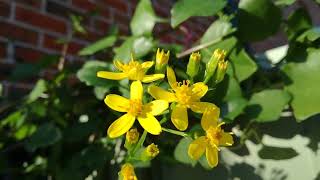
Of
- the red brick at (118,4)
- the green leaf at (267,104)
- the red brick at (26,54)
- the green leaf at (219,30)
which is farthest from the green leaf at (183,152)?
the red brick at (118,4)

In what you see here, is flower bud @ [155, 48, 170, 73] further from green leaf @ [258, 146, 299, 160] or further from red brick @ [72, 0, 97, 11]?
red brick @ [72, 0, 97, 11]

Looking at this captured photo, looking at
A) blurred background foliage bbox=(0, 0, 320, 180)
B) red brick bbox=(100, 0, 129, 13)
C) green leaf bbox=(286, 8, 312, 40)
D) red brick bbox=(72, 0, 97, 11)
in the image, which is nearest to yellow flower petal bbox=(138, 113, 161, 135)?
blurred background foliage bbox=(0, 0, 320, 180)

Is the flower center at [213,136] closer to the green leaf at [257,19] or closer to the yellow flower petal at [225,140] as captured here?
the yellow flower petal at [225,140]

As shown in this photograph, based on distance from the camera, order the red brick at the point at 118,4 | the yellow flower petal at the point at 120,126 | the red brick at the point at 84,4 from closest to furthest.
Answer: the yellow flower petal at the point at 120,126 → the red brick at the point at 84,4 → the red brick at the point at 118,4

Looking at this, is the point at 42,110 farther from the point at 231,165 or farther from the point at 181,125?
the point at 181,125

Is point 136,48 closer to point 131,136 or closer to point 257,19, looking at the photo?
point 257,19
